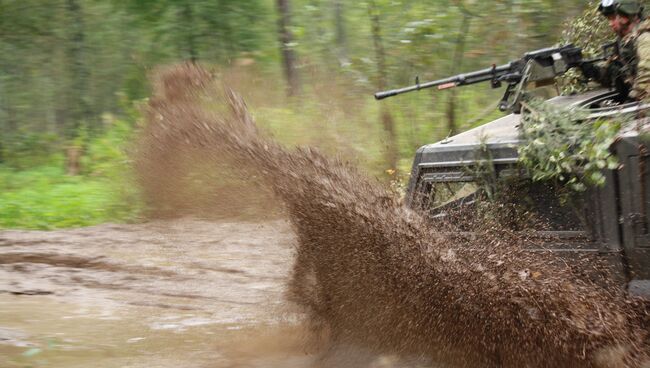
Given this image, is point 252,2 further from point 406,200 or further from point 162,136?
point 406,200

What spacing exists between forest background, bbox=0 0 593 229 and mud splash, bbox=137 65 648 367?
0.66 meters

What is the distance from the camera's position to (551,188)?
4.83m

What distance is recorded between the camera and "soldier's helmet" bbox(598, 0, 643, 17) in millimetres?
5669

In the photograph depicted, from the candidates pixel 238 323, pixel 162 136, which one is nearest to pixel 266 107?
pixel 162 136

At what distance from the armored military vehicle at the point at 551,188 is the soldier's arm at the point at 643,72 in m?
0.23

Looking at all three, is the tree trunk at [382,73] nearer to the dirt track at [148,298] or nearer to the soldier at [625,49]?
the dirt track at [148,298]

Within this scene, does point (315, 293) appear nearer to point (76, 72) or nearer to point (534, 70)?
point (534, 70)

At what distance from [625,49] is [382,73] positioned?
5985 mm

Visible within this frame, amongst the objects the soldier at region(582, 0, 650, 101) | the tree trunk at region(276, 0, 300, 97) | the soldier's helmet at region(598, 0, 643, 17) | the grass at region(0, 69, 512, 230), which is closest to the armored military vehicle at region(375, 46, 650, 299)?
the soldier at region(582, 0, 650, 101)

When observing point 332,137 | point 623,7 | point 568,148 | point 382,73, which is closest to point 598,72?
point 623,7

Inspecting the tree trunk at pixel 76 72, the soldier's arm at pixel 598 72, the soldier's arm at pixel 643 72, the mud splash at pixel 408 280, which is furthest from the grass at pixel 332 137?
the tree trunk at pixel 76 72

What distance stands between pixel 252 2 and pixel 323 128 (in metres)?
7.58

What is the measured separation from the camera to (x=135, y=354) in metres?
5.75

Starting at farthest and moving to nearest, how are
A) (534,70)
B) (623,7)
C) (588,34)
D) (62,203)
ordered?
(62,203) → (588,34) → (623,7) → (534,70)
